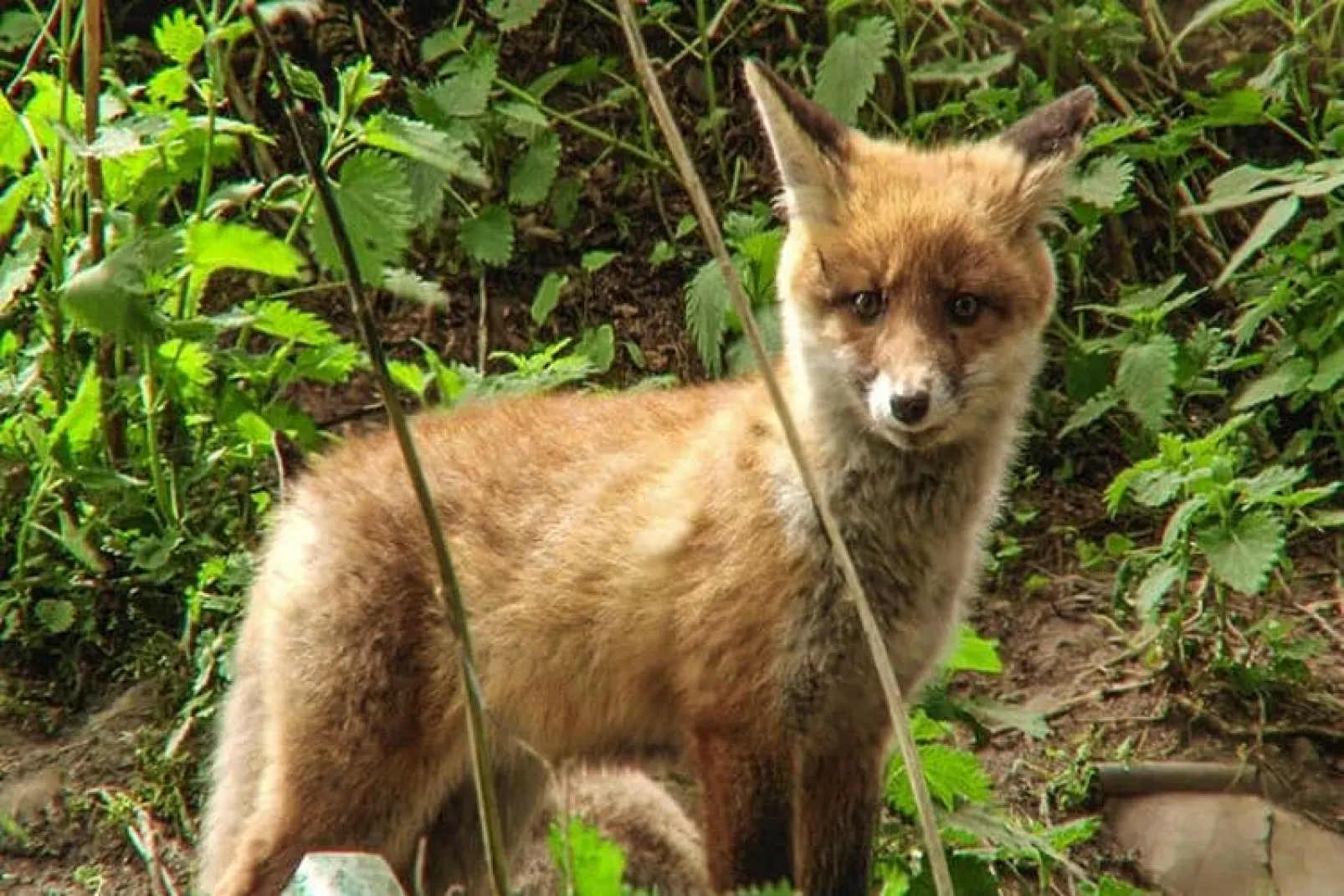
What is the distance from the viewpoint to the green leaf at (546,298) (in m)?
6.57

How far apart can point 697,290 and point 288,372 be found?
1.39m

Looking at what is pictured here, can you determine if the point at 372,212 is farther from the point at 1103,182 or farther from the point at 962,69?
the point at 962,69

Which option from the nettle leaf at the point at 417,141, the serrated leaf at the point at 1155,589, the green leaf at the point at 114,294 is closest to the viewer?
the nettle leaf at the point at 417,141

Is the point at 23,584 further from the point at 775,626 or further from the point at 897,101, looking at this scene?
the point at 897,101

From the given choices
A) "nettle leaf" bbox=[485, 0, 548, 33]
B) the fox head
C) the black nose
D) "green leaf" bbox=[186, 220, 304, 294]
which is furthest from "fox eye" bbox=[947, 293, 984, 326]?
"nettle leaf" bbox=[485, 0, 548, 33]

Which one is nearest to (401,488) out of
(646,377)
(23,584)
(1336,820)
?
(23,584)

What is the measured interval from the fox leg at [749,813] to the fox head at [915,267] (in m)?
0.80

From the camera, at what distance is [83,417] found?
525 centimetres

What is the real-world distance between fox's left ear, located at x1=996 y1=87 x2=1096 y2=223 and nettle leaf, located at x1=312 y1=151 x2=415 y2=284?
1.55 meters

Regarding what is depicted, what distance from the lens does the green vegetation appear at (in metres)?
4.98

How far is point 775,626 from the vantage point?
4035 millimetres

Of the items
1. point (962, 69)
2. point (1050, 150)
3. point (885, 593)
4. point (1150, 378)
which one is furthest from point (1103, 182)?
point (885, 593)

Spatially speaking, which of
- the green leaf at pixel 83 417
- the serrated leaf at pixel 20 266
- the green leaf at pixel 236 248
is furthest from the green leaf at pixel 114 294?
the green leaf at pixel 83 417

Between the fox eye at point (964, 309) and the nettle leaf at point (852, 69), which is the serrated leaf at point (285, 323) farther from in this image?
the nettle leaf at point (852, 69)
